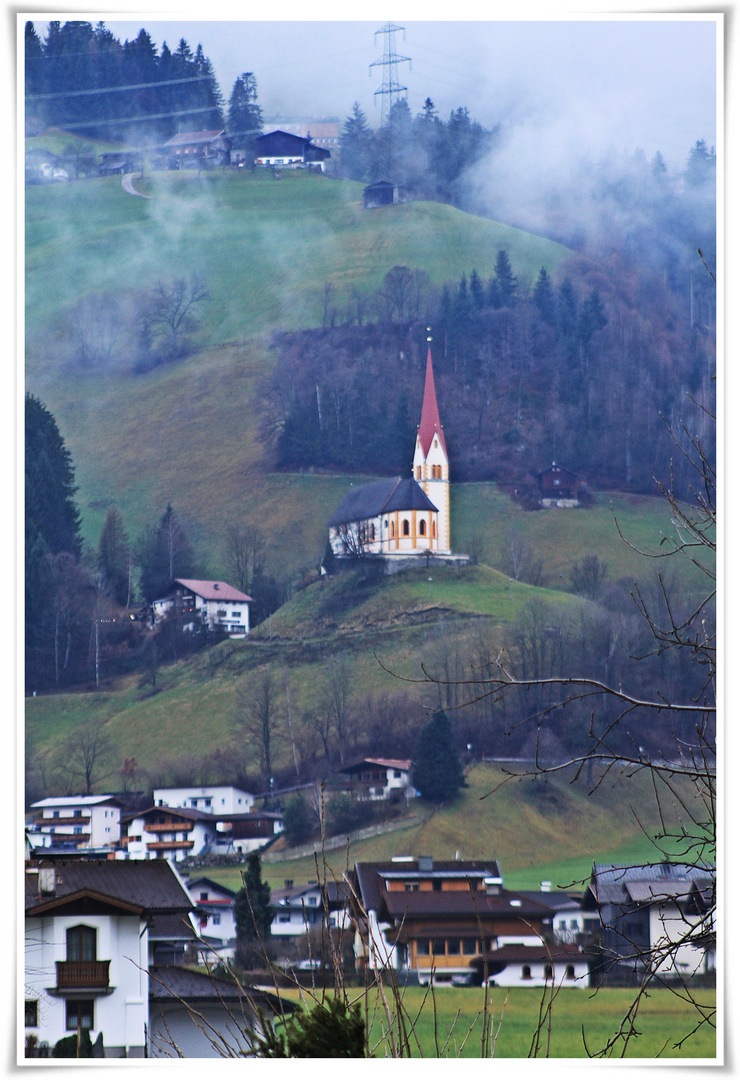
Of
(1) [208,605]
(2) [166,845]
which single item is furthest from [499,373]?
(2) [166,845]

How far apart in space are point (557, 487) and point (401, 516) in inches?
488

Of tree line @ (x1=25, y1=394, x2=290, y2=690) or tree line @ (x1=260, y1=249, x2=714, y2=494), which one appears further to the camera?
tree line @ (x1=260, y1=249, x2=714, y2=494)

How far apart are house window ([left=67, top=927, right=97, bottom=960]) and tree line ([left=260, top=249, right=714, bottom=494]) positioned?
219 ft

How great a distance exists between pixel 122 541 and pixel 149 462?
7.58m

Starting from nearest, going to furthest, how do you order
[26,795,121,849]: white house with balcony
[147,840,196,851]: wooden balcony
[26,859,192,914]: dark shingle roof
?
1. [26,859,192,914]: dark shingle roof
2. [147,840,196,851]: wooden balcony
3. [26,795,121,849]: white house with balcony

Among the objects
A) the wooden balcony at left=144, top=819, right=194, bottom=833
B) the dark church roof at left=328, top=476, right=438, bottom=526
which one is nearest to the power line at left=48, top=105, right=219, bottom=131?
the dark church roof at left=328, top=476, right=438, bottom=526

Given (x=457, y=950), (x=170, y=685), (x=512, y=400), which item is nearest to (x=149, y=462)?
(x=170, y=685)

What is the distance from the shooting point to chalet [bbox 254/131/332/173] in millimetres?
95375

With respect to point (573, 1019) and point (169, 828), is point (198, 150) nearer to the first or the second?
point (169, 828)

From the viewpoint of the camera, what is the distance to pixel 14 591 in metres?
3.46

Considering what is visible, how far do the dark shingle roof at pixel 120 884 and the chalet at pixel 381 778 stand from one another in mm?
38455

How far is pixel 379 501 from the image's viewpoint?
71.3 metres

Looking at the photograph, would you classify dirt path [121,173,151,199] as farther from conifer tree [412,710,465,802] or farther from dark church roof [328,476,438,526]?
conifer tree [412,710,465,802]
